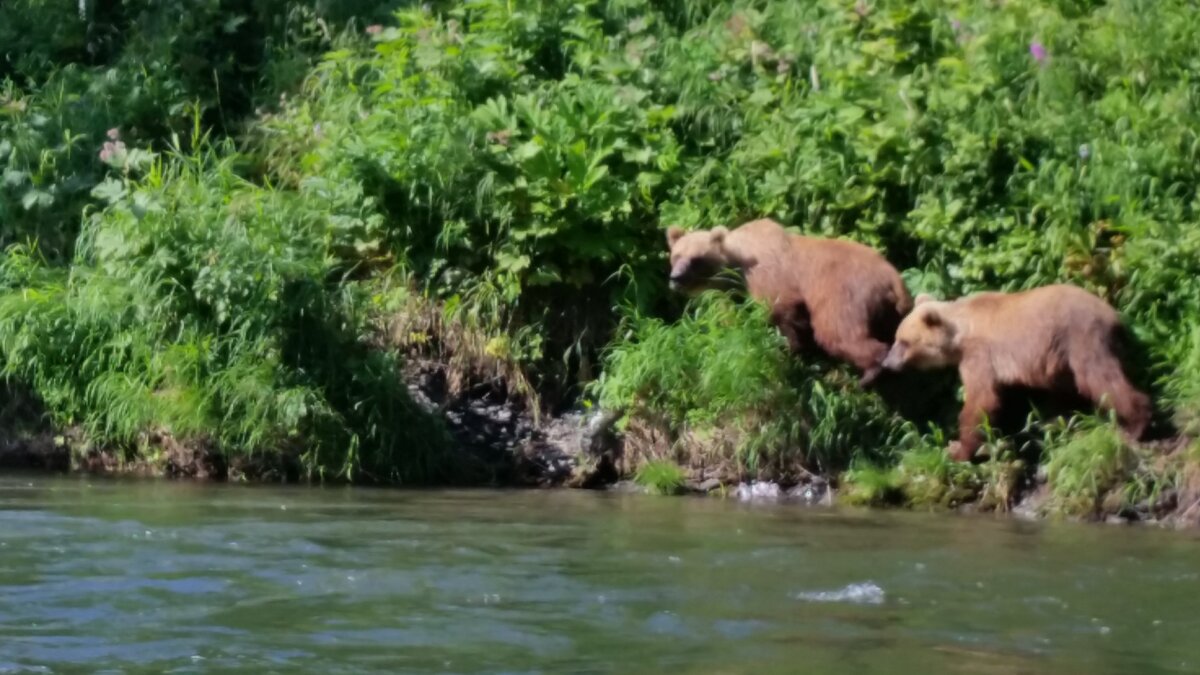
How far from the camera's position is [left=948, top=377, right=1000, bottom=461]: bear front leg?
888 centimetres

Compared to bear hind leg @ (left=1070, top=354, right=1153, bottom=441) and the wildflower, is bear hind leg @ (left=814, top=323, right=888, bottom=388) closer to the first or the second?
bear hind leg @ (left=1070, top=354, right=1153, bottom=441)

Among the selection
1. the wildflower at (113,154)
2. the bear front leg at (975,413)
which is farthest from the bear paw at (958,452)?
the wildflower at (113,154)

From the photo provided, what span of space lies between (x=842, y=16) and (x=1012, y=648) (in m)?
6.40

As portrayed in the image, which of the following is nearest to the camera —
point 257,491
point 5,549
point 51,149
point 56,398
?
point 5,549

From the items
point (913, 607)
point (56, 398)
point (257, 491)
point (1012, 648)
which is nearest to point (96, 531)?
point (257, 491)

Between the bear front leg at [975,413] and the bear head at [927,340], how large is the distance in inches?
7.1

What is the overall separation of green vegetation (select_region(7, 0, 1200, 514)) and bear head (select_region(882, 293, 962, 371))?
47 cm

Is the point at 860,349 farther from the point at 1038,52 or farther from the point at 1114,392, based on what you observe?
the point at 1038,52

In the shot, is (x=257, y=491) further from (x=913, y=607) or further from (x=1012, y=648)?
(x=1012, y=648)

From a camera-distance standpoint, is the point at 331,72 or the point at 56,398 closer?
the point at 56,398

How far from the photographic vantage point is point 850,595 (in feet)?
21.0

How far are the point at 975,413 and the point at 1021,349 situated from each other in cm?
42

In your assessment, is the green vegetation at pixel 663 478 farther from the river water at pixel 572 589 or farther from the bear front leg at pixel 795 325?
the bear front leg at pixel 795 325

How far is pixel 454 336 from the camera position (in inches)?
417
